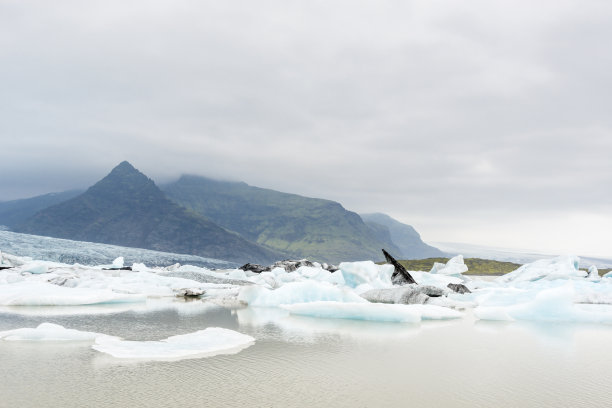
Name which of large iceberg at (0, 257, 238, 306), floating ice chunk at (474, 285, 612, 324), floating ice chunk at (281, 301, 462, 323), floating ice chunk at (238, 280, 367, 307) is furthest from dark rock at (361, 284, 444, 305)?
large iceberg at (0, 257, 238, 306)

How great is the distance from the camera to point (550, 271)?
36750 mm

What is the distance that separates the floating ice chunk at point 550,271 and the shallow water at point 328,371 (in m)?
24.9

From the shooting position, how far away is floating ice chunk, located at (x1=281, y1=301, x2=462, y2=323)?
48.2 ft

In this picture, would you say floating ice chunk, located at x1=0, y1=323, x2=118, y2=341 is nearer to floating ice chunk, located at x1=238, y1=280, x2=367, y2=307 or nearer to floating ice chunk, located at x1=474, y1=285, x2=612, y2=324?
floating ice chunk, located at x1=238, y1=280, x2=367, y2=307

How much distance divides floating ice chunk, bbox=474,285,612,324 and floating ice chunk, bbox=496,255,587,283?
19851 mm

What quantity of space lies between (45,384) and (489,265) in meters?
85.5

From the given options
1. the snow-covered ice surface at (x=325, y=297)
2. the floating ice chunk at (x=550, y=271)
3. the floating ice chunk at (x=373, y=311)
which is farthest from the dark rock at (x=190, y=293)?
the floating ice chunk at (x=550, y=271)

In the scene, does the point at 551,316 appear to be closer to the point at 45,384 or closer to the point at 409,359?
the point at 409,359

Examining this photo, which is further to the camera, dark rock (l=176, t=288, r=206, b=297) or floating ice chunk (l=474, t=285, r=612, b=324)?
dark rock (l=176, t=288, r=206, b=297)

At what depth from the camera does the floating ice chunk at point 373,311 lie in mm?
14680

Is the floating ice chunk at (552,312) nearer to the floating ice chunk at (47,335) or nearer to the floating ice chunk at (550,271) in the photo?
the floating ice chunk at (47,335)

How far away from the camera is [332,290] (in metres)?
18.3

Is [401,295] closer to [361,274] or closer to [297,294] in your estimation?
[297,294]

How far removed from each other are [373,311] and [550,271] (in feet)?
93.1
